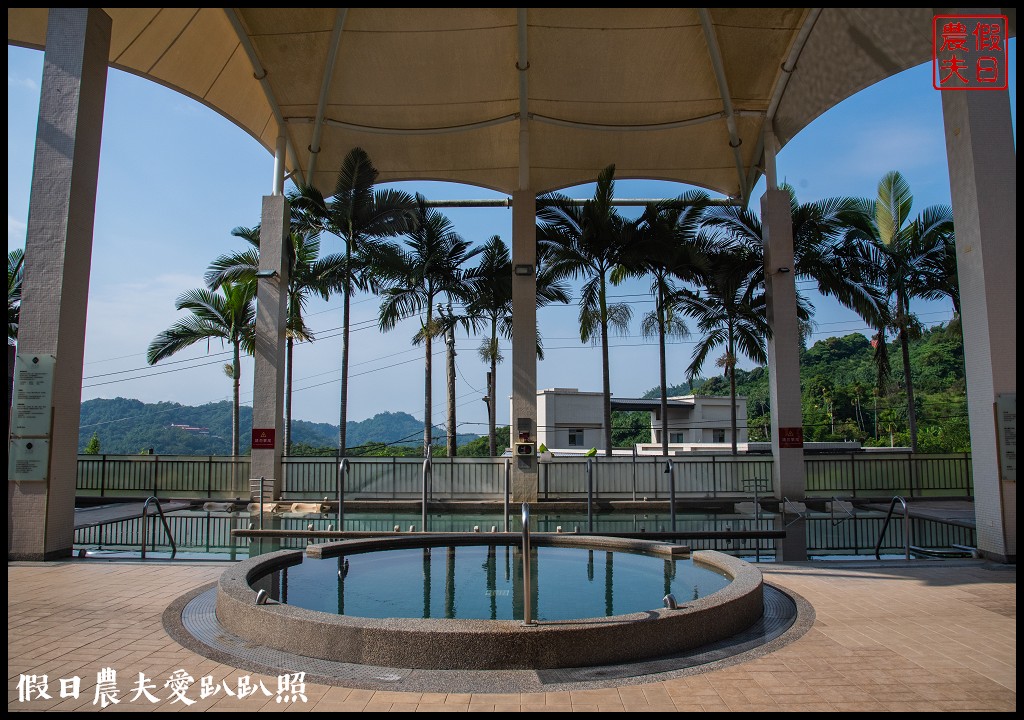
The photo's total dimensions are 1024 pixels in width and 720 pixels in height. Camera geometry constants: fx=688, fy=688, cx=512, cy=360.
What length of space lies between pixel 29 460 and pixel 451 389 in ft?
43.4

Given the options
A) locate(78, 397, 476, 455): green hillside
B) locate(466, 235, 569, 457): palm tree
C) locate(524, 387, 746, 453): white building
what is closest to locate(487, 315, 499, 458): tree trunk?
locate(466, 235, 569, 457): palm tree

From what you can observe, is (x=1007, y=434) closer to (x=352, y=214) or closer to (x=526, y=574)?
(x=526, y=574)

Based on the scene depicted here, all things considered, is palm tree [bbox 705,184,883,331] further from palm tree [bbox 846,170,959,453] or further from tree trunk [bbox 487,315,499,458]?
tree trunk [bbox 487,315,499,458]

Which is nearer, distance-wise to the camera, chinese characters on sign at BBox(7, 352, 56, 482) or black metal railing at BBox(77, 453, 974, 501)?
chinese characters on sign at BBox(7, 352, 56, 482)

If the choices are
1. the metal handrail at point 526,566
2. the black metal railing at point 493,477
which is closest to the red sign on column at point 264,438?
the black metal railing at point 493,477

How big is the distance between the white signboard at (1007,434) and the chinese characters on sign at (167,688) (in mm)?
8751

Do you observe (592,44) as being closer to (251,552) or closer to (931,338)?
(251,552)

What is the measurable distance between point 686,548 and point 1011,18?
9.41 meters

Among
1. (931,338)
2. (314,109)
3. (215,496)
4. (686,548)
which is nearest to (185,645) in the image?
(686,548)

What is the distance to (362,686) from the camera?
14.3 ft

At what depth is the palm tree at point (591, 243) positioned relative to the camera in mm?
18047

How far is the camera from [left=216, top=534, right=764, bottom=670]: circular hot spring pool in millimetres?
4719

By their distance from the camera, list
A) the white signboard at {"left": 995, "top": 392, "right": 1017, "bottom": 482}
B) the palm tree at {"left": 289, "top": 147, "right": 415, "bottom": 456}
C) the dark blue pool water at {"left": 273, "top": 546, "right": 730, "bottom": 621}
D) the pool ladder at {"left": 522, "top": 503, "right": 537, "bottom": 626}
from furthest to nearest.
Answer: the palm tree at {"left": 289, "top": 147, "right": 415, "bottom": 456} < the white signboard at {"left": 995, "top": 392, "right": 1017, "bottom": 482} < the dark blue pool water at {"left": 273, "top": 546, "right": 730, "bottom": 621} < the pool ladder at {"left": 522, "top": 503, "right": 537, "bottom": 626}

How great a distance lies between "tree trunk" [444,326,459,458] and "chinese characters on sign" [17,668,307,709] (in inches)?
586
